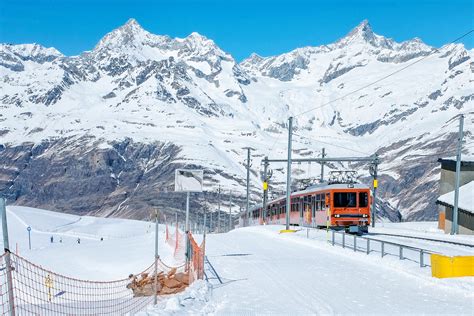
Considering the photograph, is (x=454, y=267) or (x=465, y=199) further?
(x=465, y=199)

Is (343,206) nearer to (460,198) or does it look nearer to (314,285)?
(460,198)

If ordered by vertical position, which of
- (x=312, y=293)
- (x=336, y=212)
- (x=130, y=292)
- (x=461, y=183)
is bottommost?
(x=130, y=292)

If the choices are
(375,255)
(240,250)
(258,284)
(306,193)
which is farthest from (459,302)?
(306,193)

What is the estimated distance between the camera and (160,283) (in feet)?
70.1

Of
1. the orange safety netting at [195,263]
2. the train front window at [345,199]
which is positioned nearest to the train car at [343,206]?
the train front window at [345,199]

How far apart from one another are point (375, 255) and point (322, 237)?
11.6 meters

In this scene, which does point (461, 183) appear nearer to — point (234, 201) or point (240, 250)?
point (240, 250)

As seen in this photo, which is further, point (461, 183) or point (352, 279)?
point (461, 183)

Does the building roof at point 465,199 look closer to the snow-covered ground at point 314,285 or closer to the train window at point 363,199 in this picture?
the train window at point 363,199

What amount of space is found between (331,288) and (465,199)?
134 feet

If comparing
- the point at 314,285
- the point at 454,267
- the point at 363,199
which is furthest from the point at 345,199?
the point at 314,285

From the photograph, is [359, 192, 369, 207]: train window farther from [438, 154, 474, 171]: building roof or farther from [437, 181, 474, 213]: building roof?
[438, 154, 474, 171]: building roof

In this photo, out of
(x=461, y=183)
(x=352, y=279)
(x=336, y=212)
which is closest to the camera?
(x=352, y=279)

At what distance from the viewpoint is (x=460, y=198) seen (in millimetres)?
53531
